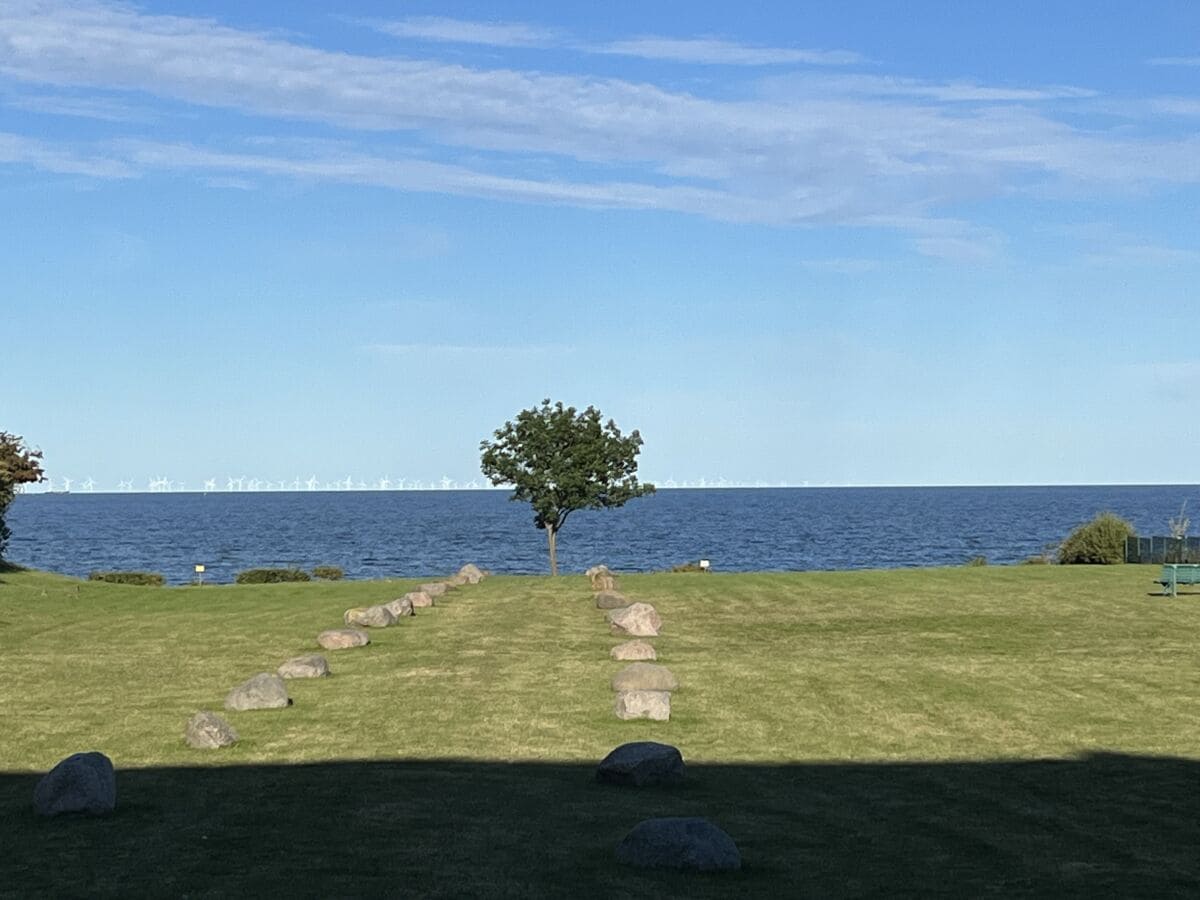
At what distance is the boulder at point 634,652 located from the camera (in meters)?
31.2

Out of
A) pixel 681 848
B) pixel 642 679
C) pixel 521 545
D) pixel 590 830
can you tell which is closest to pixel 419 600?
pixel 642 679

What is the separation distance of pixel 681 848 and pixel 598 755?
705 centimetres

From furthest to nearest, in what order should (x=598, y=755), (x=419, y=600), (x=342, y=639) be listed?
(x=419, y=600) < (x=342, y=639) < (x=598, y=755)

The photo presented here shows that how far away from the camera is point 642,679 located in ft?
82.7

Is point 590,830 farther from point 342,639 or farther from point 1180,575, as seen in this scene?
point 1180,575

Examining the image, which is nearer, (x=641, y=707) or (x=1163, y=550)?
(x=641, y=707)

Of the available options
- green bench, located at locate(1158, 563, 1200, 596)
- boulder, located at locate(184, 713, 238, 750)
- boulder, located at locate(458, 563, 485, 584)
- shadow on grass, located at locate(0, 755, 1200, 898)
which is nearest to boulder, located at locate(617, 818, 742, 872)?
shadow on grass, located at locate(0, 755, 1200, 898)

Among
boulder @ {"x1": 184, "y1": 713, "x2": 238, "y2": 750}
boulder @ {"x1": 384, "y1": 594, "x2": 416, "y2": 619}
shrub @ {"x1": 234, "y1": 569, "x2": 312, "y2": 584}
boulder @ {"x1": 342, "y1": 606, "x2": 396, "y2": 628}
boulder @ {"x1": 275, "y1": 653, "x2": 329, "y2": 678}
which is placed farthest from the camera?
shrub @ {"x1": 234, "y1": 569, "x2": 312, "y2": 584}

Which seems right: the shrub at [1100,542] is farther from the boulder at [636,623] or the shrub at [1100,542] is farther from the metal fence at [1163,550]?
the boulder at [636,623]

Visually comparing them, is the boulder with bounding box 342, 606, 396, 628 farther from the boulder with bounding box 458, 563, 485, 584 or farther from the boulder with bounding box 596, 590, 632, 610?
the boulder with bounding box 458, 563, 485, 584

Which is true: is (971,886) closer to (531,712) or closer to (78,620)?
(531,712)

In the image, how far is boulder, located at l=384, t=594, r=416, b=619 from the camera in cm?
4116

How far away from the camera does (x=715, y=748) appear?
21.1 meters

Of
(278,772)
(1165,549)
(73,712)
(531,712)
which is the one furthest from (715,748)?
(1165,549)
